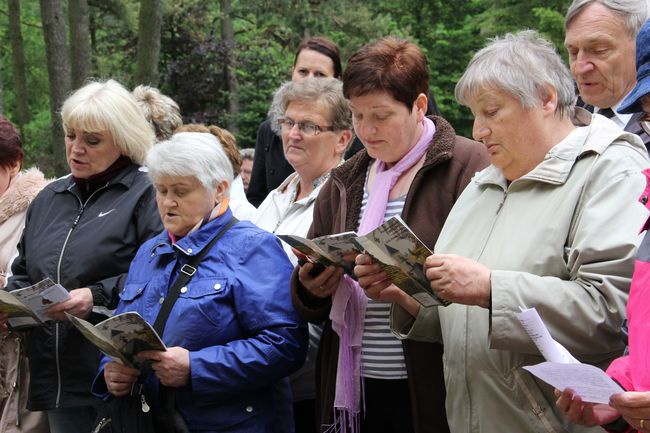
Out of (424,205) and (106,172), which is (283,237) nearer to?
(424,205)

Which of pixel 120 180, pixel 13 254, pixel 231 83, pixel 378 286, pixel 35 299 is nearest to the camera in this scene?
pixel 378 286

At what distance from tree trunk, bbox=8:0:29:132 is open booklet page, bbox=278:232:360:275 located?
17.9 metres

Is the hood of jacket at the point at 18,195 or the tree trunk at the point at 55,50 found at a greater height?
the hood of jacket at the point at 18,195

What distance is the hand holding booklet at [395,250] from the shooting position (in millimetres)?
2902

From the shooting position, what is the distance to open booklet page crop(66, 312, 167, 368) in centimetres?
343

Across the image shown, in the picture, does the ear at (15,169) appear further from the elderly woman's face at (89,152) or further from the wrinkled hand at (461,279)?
the wrinkled hand at (461,279)

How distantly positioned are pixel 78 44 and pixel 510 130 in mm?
12178

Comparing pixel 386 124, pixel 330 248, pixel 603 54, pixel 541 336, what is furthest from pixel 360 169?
pixel 541 336

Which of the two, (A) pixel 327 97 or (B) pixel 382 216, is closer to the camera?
(B) pixel 382 216

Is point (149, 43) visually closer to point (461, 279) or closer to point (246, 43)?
point (246, 43)

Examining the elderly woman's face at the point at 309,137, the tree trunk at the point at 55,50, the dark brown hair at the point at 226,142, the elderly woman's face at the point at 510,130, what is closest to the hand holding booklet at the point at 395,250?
the elderly woman's face at the point at 510,130

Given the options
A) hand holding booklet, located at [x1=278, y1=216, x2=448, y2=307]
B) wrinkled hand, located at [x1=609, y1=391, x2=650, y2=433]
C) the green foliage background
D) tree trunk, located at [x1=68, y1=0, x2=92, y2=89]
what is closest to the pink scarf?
hand holding booklet, located at [x1=278, y1=216, x2=448, y2=307]

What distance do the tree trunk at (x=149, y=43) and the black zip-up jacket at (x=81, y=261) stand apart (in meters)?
8.91

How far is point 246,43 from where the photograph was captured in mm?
22078
